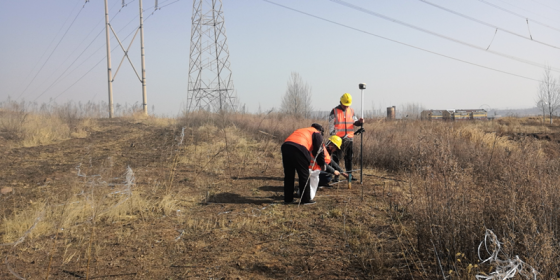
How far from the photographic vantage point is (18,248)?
4.32m

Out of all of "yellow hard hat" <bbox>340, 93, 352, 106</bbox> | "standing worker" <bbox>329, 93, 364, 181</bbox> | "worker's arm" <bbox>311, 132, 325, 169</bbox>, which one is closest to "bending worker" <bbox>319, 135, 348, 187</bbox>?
"worker's arm" <bbox>311, 132, 325, 169</bbox>

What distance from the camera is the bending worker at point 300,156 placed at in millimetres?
5918

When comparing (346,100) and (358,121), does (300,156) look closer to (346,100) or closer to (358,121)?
(358,121)

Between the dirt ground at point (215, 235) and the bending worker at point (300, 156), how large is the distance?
0.29 m

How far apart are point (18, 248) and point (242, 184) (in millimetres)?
4180

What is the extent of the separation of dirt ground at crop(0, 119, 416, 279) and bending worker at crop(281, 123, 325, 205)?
29 centimetres

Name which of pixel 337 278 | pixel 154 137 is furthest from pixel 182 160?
pixel 337 278

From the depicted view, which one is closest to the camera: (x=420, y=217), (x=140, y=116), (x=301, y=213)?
(x=420, y=217)

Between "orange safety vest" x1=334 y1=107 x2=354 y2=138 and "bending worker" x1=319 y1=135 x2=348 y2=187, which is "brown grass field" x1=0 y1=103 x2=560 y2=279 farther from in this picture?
"orange safety vest" x1=334 y1=107 x2=354 y2=138

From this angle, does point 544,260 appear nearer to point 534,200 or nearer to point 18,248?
point 534,200

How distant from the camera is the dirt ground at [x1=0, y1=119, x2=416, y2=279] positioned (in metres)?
3.68

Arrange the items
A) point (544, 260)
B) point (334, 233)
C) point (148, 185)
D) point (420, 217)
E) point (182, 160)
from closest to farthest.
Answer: point (544, 260) < point (420, 217) < point (334, 233) < point (148, 185) < point (182, 160)

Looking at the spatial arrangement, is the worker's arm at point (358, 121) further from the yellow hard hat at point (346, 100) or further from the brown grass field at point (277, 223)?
the brown grass field at point (277, 223)

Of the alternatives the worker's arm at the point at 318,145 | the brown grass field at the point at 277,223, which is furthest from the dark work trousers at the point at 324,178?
the worker's arm at the point at 318,145
